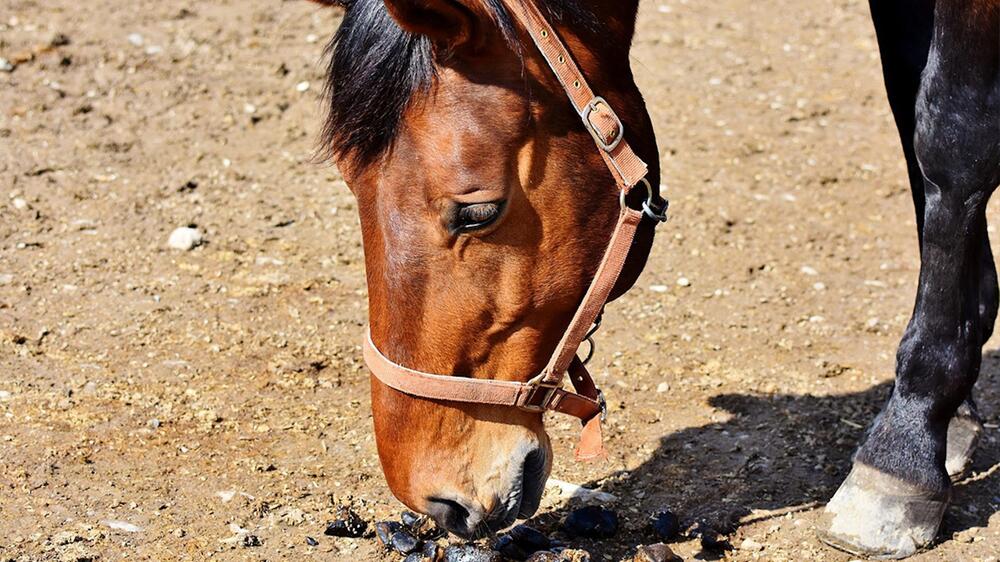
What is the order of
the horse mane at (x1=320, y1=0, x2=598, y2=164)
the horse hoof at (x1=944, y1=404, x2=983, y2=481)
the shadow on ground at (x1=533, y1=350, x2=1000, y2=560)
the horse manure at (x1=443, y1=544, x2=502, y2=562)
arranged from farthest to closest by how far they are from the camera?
the horse hoof at (x1=944, y1=404, x2=983, y2=481) → the shadow on ground at (x1=533, y1=350, x2=1000, y2=560) → the horse manure at (x1=443, y1=544, x2=502, y2=562) → the horse mane at (x1=320, y1=0, x2=598, y2=164)

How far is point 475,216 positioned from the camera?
2531 mm

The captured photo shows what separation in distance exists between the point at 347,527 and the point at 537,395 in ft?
2.68

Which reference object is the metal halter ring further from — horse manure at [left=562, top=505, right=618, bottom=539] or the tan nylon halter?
horse manure at [left=562, top=505, right=618, bottom=539]

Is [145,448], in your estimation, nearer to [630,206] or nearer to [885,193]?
[630,206]

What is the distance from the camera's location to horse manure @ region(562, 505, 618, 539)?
127 inches

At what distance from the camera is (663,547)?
302 cm

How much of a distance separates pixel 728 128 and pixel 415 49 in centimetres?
399

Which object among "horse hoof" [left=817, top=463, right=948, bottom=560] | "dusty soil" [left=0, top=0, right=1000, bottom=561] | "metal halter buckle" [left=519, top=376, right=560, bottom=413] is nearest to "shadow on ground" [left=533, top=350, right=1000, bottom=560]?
"dusty soil" [left=0, top=0, right=1000, bottom=561]

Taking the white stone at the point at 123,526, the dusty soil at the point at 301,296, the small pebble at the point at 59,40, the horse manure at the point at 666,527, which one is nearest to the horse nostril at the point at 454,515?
the dusty soil at the point at 301,296

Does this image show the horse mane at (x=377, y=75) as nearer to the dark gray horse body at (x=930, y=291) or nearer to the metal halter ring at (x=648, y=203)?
the metal halter ring at (x=648, y=203)

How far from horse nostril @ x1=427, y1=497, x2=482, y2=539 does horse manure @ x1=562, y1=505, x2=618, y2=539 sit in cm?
55

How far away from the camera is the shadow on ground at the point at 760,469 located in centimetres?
338

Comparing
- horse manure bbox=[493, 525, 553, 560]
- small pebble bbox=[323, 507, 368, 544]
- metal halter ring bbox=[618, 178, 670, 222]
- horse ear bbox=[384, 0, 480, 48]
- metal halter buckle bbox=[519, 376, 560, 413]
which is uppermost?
horse ear bbox=[384, 0, 480, 48]

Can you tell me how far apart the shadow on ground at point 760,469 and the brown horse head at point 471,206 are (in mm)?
726
